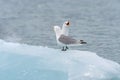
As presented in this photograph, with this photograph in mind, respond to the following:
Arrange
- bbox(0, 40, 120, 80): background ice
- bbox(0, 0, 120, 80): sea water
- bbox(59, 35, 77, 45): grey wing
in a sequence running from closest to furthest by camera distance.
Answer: bbox(0, 40, 120, 80): background ice
bbox(59, 35, 77, 45): grey wing
bbox(0, 0, 120, 80): sea water

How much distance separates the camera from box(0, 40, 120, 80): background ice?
13.6m

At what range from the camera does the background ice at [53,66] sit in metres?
13.6

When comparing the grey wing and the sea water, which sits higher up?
the sea water

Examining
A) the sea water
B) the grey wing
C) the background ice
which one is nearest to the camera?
the background ice

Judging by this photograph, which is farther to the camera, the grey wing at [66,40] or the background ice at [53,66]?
the grey wing at [66,40]

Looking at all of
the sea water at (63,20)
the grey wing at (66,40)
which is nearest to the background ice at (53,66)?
the grey wing at (66,40)

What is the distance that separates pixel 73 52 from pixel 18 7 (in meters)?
15.0

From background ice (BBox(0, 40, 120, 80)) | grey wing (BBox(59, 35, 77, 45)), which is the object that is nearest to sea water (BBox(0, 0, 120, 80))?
grey wing (BBox(59, 35, 77, 45))

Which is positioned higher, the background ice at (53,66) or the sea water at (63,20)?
the sea water at (63,20)

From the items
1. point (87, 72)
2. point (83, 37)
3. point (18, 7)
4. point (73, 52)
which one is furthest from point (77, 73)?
point (18, 7)

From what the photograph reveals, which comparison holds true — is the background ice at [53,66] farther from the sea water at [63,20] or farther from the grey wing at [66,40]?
the sea water at [63,20]

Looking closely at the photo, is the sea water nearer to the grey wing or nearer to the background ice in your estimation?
the grey wing

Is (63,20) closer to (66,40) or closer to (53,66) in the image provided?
(66,40)

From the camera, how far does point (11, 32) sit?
2503 cm
